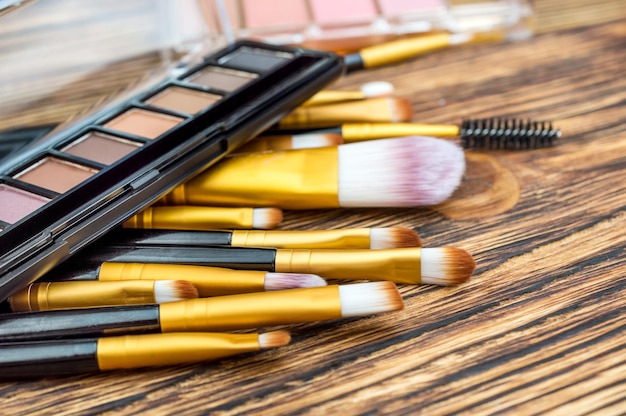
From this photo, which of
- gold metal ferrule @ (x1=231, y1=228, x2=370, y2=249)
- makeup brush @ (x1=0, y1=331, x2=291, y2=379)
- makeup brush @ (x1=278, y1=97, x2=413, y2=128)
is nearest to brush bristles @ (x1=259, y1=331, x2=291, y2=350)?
makeup brush @ (x1=0, y1=331, x2=291, y2=379)

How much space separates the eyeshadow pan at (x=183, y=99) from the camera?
72 centimetres

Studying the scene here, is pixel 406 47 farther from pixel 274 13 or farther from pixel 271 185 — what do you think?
pixel 271 185

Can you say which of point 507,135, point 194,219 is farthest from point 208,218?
point 507,135

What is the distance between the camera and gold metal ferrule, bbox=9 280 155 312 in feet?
1.82

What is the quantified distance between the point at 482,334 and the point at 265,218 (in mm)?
218

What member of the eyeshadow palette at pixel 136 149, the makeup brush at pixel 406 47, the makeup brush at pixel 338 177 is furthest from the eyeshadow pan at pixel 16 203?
the makeup brush at pixel 406 47

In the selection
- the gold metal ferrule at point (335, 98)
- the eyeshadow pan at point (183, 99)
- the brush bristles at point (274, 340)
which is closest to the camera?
the brush bristles at point (274, 340)

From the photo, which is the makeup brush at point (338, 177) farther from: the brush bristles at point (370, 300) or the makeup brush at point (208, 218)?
→ the brush bristles at point (370, 300)

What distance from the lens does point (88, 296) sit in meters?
0.56

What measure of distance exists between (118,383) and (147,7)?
529mm

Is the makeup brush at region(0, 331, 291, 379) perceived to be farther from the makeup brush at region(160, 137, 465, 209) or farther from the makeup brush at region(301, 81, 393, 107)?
the makeup brush at region(301, 81, 393, 107)

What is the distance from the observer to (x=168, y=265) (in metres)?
0.58

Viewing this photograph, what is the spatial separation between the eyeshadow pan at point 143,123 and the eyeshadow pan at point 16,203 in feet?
0.39

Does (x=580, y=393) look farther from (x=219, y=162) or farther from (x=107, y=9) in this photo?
(x=107, y=9)
